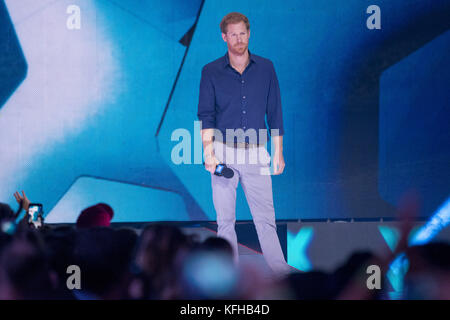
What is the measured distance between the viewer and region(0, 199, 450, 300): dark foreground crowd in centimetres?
119

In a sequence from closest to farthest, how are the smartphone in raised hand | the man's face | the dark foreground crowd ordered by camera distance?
the dark foreground crowd, the smartphone in raised hand, the man's face

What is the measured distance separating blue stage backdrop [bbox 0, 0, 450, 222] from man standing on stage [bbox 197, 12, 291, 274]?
3.10ft

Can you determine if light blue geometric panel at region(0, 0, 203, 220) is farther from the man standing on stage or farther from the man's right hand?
the man's right hand

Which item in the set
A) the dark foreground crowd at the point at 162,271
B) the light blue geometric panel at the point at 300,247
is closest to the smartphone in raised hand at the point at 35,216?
the dark foreground crowd at the point at 162,271

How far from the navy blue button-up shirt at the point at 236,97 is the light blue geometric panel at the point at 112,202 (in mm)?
1408

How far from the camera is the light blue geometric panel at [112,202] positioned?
14.3 ft

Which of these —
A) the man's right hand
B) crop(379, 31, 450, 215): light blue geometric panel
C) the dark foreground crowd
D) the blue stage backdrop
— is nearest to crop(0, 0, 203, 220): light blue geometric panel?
the blue stage backdrop

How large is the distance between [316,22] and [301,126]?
1.09m

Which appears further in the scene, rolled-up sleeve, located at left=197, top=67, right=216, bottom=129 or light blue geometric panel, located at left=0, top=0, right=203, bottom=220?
light blue geometric panel, located at left=0, top=0, right=203, bottom=220

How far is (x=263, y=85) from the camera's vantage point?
349cm

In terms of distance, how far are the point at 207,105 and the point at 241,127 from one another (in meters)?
0.33

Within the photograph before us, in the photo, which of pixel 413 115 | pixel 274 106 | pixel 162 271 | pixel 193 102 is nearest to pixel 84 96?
pixel 193 102

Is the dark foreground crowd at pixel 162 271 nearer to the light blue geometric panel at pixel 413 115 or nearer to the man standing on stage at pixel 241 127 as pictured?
the man standing on stage at pixel 241 127
